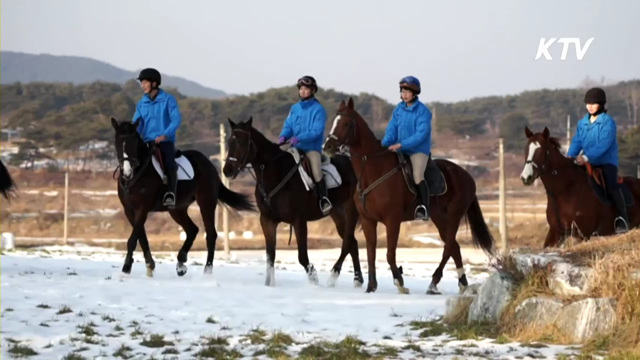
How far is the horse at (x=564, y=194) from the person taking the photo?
49.9 feet

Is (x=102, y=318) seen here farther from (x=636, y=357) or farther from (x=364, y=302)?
(x=636, y=357)

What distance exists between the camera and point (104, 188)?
7888cm

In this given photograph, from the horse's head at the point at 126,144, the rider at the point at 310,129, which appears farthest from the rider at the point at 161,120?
the rider at the point at 310,129

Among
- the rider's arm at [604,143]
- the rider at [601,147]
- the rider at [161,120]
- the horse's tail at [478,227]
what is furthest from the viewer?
the horse's tail at [478,227]

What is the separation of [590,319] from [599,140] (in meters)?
5.28

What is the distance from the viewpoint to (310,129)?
54.6 feet

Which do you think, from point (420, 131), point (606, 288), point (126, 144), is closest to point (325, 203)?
point (420, 131)

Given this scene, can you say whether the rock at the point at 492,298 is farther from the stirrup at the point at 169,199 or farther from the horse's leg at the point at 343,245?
the stirrup at the point at 169,199

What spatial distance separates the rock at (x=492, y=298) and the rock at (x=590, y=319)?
1036 millimetres

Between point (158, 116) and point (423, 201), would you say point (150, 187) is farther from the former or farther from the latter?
point (423, 201)

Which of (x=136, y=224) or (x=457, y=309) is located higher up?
(x=136, y=224)

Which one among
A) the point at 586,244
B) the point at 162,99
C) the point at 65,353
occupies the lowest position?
the point at 65,353

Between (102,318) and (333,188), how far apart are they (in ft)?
18.5

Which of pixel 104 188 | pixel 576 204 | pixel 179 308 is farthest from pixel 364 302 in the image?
pixel 104 188
